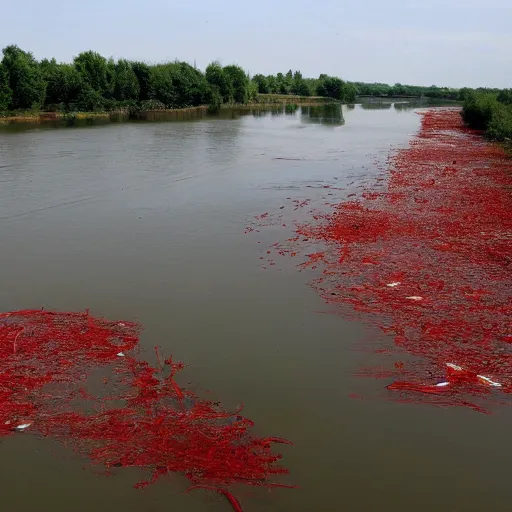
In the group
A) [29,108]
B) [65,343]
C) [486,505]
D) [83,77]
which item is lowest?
[486,505]

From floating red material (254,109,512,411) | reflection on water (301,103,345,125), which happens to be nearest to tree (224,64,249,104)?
reflection on water (301,103,345,125)

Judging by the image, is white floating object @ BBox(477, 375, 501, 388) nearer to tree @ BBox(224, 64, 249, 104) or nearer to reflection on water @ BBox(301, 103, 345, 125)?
reflection on water @ BBox(301, 103, 345, 125)

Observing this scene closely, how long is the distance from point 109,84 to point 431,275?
1984 inches

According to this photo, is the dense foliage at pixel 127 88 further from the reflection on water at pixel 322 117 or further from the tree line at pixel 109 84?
the reflection on water at pixel 322 117

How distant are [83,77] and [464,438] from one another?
51.7 m

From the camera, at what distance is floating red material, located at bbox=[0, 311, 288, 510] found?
379 cm

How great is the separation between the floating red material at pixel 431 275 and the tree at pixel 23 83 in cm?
3453

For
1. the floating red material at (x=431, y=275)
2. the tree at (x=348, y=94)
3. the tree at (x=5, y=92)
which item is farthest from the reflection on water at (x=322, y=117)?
the tree at (x=348, y=94)

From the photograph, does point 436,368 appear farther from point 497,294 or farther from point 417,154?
point 417,154

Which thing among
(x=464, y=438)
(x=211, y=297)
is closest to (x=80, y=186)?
(x=211, y=297)

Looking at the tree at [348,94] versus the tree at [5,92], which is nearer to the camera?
the tree at [5,92]

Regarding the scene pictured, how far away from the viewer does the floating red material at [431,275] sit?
5.03 meters

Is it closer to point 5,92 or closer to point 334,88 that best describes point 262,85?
point 334,88

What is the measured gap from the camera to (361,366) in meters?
5.16
